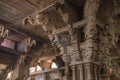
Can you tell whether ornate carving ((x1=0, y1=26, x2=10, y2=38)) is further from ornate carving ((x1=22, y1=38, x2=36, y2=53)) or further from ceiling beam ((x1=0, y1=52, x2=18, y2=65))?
ceiling beam ((x1=0, y1=52, x2=18, y2=65))

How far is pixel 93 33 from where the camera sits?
3.01m

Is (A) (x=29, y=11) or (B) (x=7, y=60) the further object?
(B) (x=7, y=60)

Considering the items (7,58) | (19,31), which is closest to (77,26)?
(19,31)

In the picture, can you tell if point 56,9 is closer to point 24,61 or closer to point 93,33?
point 93,33

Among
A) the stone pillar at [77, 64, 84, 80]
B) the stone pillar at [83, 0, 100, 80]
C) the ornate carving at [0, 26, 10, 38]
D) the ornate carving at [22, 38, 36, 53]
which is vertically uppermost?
the ornate carving at [0, 26, 10, 38]

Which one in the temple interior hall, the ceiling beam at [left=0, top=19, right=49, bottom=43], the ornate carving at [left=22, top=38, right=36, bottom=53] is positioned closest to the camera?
the temple interior hall

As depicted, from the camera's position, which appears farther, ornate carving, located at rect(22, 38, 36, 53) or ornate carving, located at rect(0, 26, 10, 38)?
ornate carving, located at rect(22, 38, 36, 53)

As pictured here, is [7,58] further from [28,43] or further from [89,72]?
[89,72]

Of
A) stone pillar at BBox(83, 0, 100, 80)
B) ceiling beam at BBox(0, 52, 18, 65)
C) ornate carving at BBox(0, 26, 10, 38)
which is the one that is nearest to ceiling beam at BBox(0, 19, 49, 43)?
ornate carving at BBox(0, 26, 10, 38)

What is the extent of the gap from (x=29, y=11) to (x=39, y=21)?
956 millimetres

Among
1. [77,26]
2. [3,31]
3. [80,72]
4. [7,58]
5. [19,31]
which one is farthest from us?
[7,58]

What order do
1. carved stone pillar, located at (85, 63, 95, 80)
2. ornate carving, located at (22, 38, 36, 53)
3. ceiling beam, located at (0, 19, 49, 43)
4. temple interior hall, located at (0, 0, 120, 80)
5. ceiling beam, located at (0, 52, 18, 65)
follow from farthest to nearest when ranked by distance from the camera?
1. ceiling beam, located at (0, 52, 18, 65)
2. ornate carving, located at (22, 38, 36, 53)
3. ceiling beam, located at (0, 19, 49, 43)
4. temple interior hall, located at (0, 0, 120, 80)
5. carved stone pillar, located at (85, 63, 95, 80)

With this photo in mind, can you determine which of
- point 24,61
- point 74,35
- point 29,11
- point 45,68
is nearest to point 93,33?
point 74,35

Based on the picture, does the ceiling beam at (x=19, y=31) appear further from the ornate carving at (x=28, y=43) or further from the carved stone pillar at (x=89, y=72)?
the carved stone pillar at (x=89, y=72)
